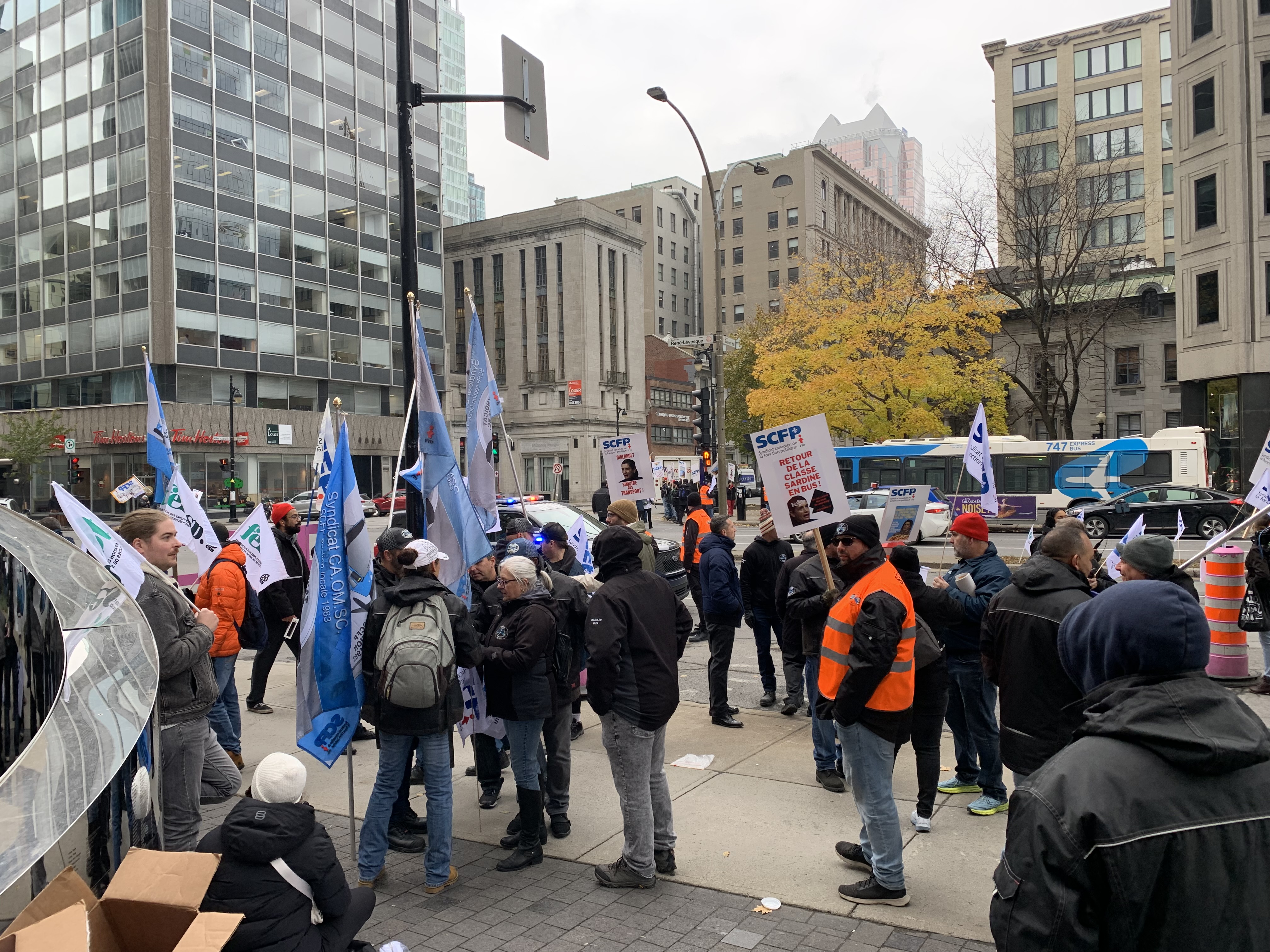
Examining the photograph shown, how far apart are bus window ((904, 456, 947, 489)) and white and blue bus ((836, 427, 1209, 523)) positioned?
0.02m

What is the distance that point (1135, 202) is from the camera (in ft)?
176

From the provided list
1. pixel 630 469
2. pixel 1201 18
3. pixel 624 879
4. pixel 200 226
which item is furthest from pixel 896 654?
pixel 200 226

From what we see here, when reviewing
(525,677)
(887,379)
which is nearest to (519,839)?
(525,677)

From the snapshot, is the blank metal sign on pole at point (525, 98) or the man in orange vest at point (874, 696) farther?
the blank metal sign on pole at point (525, 98)

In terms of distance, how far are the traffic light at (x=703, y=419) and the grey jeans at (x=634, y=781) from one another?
775 inches

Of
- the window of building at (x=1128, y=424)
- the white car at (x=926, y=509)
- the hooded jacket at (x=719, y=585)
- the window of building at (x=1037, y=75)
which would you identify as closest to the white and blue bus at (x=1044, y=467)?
the white car at (x=926, y=509)

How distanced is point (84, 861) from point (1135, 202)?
203ft

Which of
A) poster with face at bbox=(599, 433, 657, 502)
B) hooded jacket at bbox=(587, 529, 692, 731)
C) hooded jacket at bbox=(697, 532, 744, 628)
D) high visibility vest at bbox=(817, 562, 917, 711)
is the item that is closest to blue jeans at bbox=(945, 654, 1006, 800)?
high visibility vest at bbox=(817, 562, 917, 711)

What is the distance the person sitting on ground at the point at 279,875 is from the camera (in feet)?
9.73

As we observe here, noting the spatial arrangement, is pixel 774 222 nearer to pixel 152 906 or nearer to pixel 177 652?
pixel 177 652

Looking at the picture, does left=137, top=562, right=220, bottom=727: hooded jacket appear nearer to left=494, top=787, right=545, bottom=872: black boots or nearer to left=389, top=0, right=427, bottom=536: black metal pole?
left=494, top=787, right=545, bottom=872: black boots

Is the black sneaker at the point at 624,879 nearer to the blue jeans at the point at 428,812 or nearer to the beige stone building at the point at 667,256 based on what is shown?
the blue jeans at the point at 428,812

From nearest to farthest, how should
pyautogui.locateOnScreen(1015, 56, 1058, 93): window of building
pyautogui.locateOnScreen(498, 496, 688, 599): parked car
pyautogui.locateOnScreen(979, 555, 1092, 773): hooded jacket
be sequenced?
pyautogui.locateOnScreen(979, 555, 1092, 773): hooded jacket, pyautogui.locateOnScreen(498, 496, 688, 599): parked car, pyautogui.locateOnScreen(1015, 56, 1058, 93): window of building

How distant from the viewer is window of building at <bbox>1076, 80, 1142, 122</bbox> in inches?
2143
